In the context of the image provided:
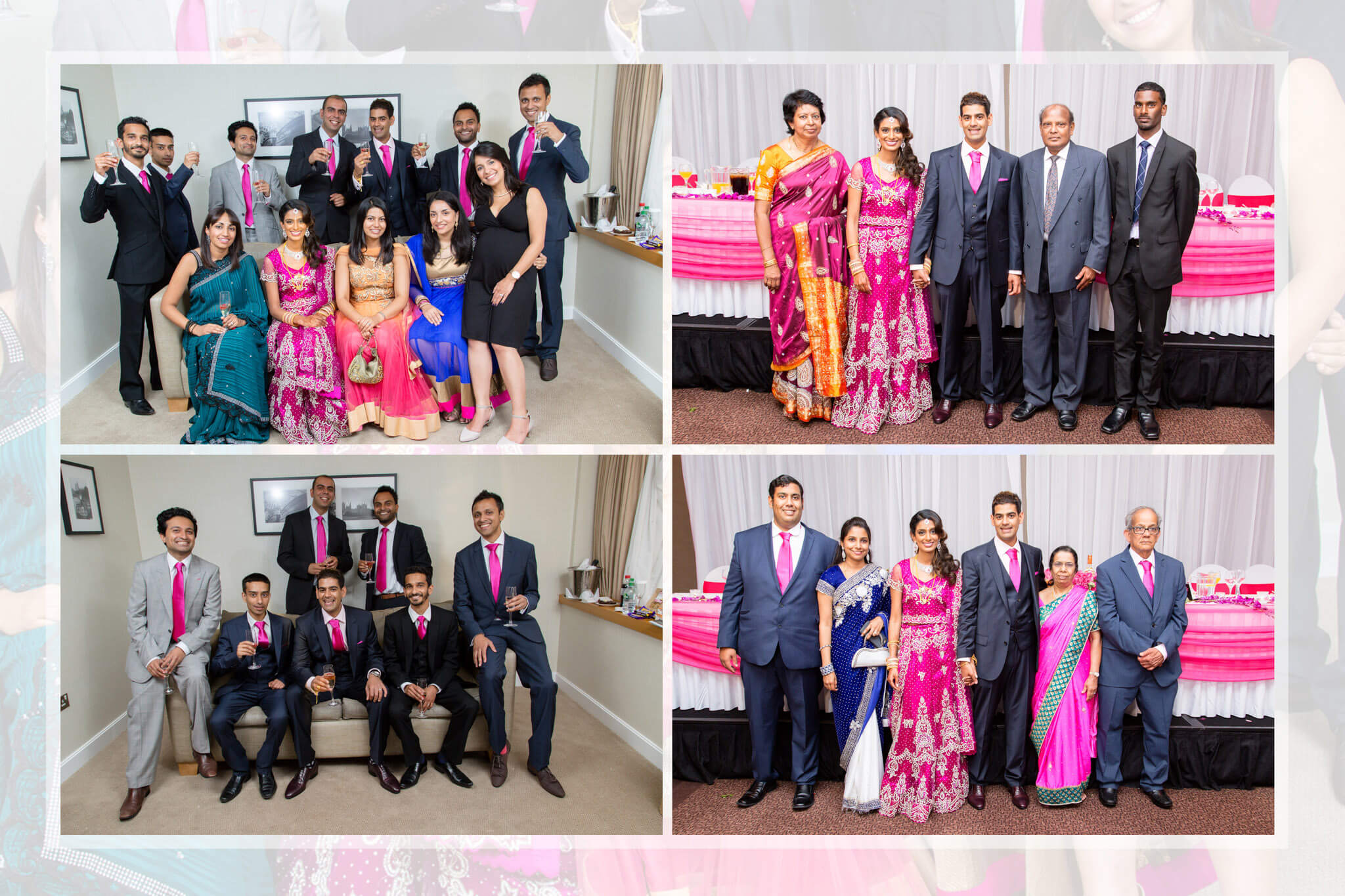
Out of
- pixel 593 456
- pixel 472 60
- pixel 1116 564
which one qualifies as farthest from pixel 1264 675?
pixel 472 60

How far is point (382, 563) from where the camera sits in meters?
4.87

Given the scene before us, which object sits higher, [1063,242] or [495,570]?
[1063,242]

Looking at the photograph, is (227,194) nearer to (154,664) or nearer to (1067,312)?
(154,664)

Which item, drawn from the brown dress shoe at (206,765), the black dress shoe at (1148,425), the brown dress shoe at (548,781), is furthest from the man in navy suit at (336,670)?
the black dress shoe at (1148,425)

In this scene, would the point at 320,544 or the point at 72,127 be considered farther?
the point at 320,544

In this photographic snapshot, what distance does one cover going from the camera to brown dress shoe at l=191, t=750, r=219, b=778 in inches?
159

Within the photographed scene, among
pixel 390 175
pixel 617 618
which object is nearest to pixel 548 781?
pixel 617 618

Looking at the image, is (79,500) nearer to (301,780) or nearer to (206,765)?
(206,765)

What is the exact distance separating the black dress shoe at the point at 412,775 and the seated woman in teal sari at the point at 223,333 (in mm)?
1511

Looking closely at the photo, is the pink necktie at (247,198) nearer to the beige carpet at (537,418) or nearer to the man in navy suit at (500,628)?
the beige carpet at (537,418)

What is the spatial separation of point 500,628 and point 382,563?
1.02 metres

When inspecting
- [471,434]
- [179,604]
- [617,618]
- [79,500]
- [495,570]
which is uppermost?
[471,434]

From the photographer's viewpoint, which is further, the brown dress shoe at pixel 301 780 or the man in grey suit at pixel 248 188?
A: the man in grey suit at pixel 248 188

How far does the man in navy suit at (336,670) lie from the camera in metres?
4.07
